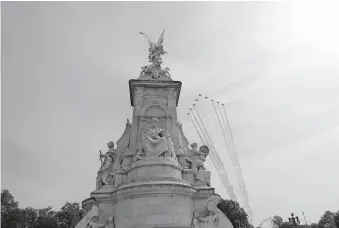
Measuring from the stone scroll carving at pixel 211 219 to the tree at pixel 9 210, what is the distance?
39.0 metres

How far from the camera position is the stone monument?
14.6 m

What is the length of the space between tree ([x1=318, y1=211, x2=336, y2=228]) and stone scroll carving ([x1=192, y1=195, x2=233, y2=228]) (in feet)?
190

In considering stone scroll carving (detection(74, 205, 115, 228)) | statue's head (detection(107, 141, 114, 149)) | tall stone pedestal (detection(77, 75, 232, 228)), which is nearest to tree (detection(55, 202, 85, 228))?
statue's head (detection(107, 141, 114, 149))

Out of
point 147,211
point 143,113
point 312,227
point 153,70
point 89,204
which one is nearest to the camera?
point 147,211

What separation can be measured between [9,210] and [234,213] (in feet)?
122

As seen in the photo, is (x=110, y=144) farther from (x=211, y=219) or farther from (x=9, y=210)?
(x=9, y=210)

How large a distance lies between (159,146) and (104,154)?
13.6ft

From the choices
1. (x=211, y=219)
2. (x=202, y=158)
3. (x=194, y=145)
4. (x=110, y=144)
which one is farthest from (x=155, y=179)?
(x=110, y=144)

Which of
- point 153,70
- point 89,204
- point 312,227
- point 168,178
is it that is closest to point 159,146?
point 168,178

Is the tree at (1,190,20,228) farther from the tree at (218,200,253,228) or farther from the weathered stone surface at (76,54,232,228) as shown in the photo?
the weathered stone surface at (76,54,232,228)

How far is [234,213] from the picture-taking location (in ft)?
173

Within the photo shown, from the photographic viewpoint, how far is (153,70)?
21.2 m

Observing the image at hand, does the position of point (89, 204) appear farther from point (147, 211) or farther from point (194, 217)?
point (194, 217)

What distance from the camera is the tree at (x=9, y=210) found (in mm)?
45125
